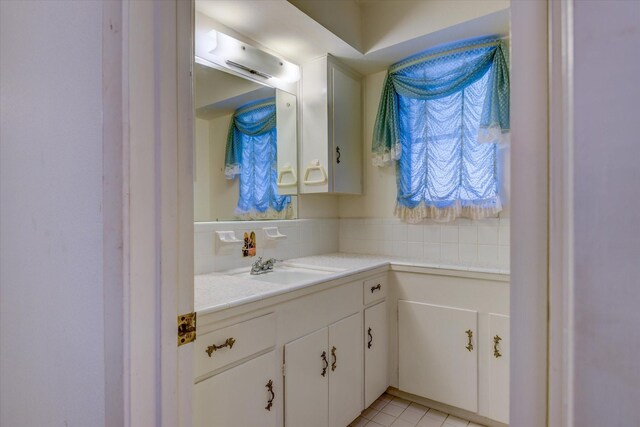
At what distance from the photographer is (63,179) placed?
78 cm

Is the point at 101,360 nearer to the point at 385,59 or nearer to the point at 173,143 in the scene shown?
the point at 173,143

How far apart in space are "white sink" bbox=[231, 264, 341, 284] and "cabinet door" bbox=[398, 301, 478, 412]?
0.55 m

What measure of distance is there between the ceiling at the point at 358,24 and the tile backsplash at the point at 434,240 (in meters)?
1.14

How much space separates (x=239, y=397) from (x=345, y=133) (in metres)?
1.79

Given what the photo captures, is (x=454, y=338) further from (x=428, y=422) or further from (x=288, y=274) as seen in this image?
(x=288, y=274)

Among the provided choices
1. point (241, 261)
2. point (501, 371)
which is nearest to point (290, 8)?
point (241, 261)

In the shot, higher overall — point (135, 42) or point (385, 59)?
point (385, 59)

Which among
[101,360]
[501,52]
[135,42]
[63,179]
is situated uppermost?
[501,52]

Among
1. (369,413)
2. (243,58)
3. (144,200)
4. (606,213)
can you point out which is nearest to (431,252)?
(369,413)

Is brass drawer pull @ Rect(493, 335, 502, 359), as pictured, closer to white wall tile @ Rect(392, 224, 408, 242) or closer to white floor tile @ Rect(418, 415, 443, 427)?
white floor tile @ Rect(418, 415, 443, 427)

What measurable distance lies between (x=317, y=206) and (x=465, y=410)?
5.12ft

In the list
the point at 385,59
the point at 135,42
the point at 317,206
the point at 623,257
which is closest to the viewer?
the point at 623,257

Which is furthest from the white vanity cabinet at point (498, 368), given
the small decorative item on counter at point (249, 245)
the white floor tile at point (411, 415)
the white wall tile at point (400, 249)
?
the small decorative item on counter at point (249, 245)

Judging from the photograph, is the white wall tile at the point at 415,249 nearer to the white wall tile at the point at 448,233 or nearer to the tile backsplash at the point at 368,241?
the tile backsplash at the point at 368,241
